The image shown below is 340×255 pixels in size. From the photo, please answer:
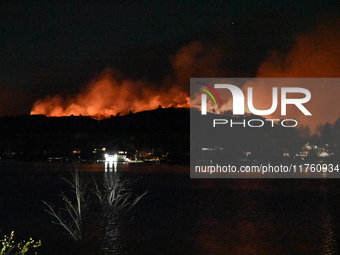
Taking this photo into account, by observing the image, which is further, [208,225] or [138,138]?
[138,138]

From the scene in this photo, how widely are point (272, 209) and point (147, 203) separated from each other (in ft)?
23.7

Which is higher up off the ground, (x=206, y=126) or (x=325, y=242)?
(x=206, y=126)

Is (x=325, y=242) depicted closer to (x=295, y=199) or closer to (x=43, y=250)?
(x=43, y=250)

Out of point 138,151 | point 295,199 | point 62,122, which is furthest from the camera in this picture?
point 62,122

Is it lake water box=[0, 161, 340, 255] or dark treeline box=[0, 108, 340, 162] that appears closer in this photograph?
lake water box=[0, 161, 340, 255]

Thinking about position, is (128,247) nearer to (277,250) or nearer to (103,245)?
(103,245)

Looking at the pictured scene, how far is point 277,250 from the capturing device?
1759cm

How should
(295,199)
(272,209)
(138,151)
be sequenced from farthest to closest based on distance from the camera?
(138,151) < (295,199) < (272,209)

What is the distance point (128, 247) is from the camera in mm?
17781

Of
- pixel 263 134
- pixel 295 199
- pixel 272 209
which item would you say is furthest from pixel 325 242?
pixel 263 134

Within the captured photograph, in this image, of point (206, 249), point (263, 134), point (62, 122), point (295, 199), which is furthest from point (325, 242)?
point (62, 122)

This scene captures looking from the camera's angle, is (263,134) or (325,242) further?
(263,134)

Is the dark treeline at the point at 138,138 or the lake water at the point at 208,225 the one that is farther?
the dark treeline at the point at 138,138

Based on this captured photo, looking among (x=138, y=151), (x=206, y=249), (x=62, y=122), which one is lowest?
(x=206, y=249)
